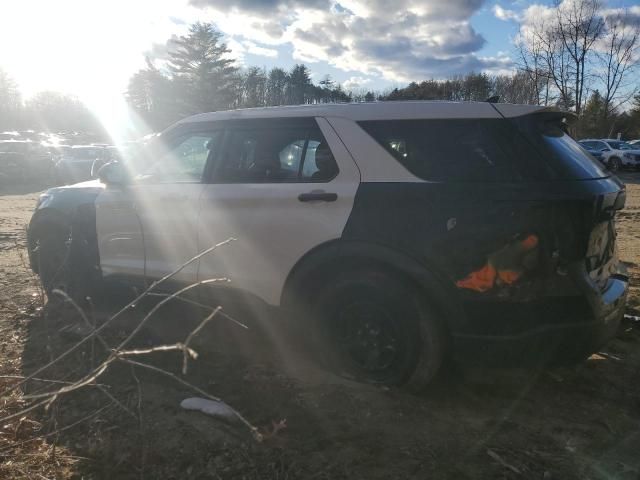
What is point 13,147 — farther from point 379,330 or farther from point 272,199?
point 379,330

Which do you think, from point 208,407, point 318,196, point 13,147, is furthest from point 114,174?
point 13,147

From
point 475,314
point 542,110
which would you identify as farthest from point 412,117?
point 475,314

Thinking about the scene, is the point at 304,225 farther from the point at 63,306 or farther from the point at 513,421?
the point at 63,306

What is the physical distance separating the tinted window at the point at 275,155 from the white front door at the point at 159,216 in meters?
0.21

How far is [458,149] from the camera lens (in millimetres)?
2971

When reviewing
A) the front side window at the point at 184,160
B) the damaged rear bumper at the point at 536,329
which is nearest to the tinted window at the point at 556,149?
the damaged rear bumper at the point at 536,329

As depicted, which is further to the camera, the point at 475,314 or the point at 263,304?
the point at 263,304

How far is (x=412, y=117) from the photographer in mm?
3135

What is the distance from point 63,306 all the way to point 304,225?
9.75 ft

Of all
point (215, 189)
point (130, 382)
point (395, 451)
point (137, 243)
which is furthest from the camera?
point (137, 243)

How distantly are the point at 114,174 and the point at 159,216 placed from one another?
66 cm

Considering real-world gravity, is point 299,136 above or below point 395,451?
above

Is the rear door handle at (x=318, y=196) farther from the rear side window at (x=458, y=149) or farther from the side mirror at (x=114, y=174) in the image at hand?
the side mirror at (x=114, y=174)

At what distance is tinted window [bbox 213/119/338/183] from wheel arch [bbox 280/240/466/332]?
49 cm
